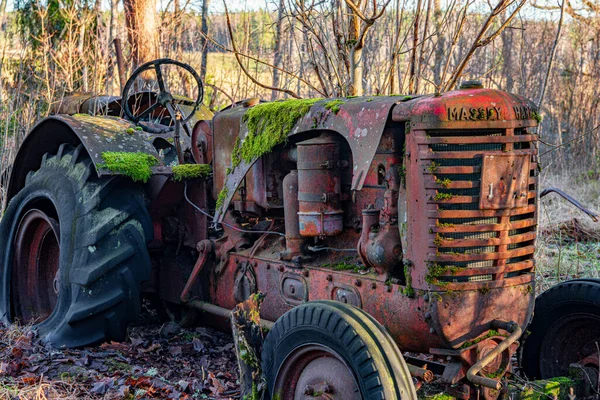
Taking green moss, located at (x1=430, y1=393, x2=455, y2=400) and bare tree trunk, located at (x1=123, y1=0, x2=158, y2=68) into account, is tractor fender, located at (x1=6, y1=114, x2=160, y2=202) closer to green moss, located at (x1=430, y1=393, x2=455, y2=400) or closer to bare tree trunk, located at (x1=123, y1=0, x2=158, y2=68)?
green moss, located at (x1=430, y1=393, x2=455, y2=400)

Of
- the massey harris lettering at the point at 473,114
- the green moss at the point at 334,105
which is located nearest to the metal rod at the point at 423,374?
the massey harris lettering at the point at 473,114

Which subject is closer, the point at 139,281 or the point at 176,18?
the point at 139,281

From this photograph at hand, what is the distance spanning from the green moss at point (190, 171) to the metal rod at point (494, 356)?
211 cm

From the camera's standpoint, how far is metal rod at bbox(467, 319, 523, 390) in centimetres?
291

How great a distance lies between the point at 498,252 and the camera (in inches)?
123

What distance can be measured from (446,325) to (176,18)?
9.48 metres

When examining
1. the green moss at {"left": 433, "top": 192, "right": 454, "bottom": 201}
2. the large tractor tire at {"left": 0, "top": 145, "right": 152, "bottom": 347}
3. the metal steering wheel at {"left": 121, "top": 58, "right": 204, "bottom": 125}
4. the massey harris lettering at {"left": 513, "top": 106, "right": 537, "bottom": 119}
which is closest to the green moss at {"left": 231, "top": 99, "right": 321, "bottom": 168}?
the metal steering wheel at {"left": 121, "top": 58, "right": 204, "bottom": 125}

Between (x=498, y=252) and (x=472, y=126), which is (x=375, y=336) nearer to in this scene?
(x=498, y=252)

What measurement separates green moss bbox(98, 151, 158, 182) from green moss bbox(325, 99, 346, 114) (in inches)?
57.5

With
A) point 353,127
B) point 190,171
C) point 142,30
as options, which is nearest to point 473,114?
point 353,127

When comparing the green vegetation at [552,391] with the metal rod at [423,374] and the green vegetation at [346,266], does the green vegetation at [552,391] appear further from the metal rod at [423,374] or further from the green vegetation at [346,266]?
the green vegetation at [346,266]

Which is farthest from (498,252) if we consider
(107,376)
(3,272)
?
(3,272)

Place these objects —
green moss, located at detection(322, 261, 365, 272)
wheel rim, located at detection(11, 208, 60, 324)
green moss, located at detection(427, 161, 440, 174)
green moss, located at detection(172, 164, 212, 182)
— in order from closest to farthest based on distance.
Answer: green moss, located at detection(427, 161, 440, 174) < green moss, located at detection(322, 261, 365, 272) < green moss, located at detection(172, 164, 212, 182) < wheel rim, located at detection(11, 208, 60, 324)

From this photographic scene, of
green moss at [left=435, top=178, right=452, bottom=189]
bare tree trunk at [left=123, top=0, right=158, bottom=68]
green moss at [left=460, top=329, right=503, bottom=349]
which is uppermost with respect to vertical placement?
bare tree trunk at [left=123, top=0, right=158, bottom=68]
